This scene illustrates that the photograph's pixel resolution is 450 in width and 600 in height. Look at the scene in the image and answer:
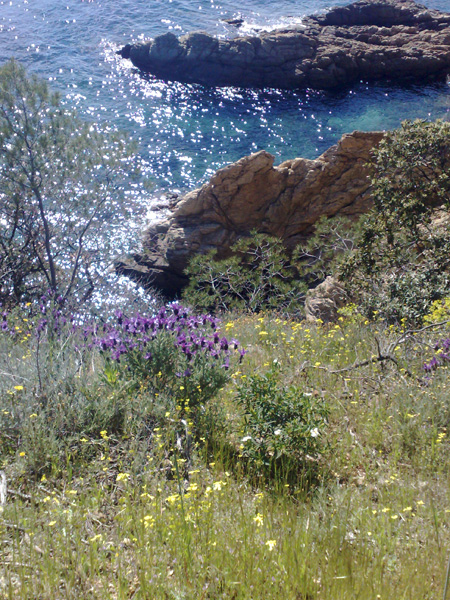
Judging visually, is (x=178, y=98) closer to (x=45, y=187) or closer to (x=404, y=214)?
(x=45, y=187)

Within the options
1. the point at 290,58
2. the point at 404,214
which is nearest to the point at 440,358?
the point at 404,214

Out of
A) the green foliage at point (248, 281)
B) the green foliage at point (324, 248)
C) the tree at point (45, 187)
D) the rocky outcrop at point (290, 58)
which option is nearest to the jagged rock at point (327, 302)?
the green foliage at point (324, 248)

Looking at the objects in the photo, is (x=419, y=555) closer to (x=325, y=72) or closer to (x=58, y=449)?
(x=58, y=449)

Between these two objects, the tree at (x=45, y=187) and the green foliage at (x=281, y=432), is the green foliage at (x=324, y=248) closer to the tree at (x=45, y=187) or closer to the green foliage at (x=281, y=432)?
the tree at (x=45, y=187)

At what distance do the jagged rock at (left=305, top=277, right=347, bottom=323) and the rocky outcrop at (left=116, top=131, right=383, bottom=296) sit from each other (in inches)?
161

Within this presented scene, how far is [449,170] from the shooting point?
784 cm

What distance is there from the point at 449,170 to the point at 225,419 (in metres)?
5.99

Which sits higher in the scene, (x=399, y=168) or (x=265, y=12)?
(x=265, y=12)

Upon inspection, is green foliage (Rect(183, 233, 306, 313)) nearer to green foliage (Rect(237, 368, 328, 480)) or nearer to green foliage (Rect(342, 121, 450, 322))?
green foliage (Rect(342, 121, 450, 322))

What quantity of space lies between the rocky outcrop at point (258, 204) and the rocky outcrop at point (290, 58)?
11690 mm

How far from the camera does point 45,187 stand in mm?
9312

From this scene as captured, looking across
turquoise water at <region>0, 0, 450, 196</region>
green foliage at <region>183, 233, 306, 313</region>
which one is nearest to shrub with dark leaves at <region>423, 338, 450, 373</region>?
green foliage at <region>183, 233, 306, 313</region>

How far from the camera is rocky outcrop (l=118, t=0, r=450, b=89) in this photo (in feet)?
76.5

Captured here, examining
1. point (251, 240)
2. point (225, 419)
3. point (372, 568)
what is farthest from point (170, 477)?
point (251, 240)
